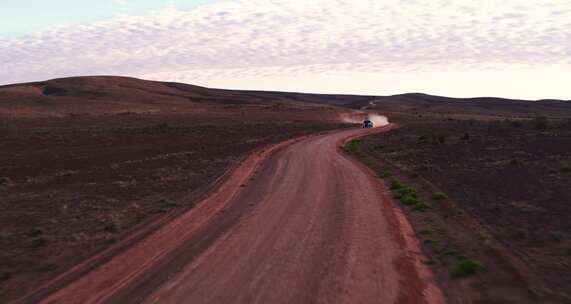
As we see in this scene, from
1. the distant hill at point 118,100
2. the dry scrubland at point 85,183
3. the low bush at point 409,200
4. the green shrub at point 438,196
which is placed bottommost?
the dry scrubland at point 85,183

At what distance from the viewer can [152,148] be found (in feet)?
147

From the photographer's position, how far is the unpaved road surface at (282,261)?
9.40m

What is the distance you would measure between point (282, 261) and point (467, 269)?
3.86 meters

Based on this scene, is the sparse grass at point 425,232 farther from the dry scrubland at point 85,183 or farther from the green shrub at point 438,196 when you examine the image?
the dry scrubland at point 85,183

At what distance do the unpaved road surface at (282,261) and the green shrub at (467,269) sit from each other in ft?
2.07

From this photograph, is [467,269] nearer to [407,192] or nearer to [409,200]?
[409,200]

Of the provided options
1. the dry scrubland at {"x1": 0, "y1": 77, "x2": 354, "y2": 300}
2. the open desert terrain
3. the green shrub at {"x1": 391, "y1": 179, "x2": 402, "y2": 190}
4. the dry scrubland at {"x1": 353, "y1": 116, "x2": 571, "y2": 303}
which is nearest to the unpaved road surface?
the open desert terrain

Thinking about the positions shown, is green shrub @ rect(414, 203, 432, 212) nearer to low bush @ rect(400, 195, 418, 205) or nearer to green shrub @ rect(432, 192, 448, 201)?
low bush @ rect(400, 195, 418, 205)

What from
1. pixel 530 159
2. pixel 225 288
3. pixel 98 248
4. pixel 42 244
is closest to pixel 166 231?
pixel 98 248

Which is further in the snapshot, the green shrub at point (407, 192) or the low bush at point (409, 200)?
the green shrub at point (407, 192)

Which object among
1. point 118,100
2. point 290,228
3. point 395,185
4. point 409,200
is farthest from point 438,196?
point 118,100

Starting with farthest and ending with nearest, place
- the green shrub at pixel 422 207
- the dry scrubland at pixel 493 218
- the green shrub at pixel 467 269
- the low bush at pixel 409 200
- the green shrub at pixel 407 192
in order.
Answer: the green shrub at pixel 407 192 → the low bush at pixel 409 200 → the green shrub at pixel 422 207 → the green shrub at pixel 467 269 → the dry scrubland at pixel 493 218

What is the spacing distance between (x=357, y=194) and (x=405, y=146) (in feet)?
77.6

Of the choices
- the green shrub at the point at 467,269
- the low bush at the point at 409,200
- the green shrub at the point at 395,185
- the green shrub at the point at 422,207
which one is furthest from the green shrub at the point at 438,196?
the green shrub at the point at 467,269
